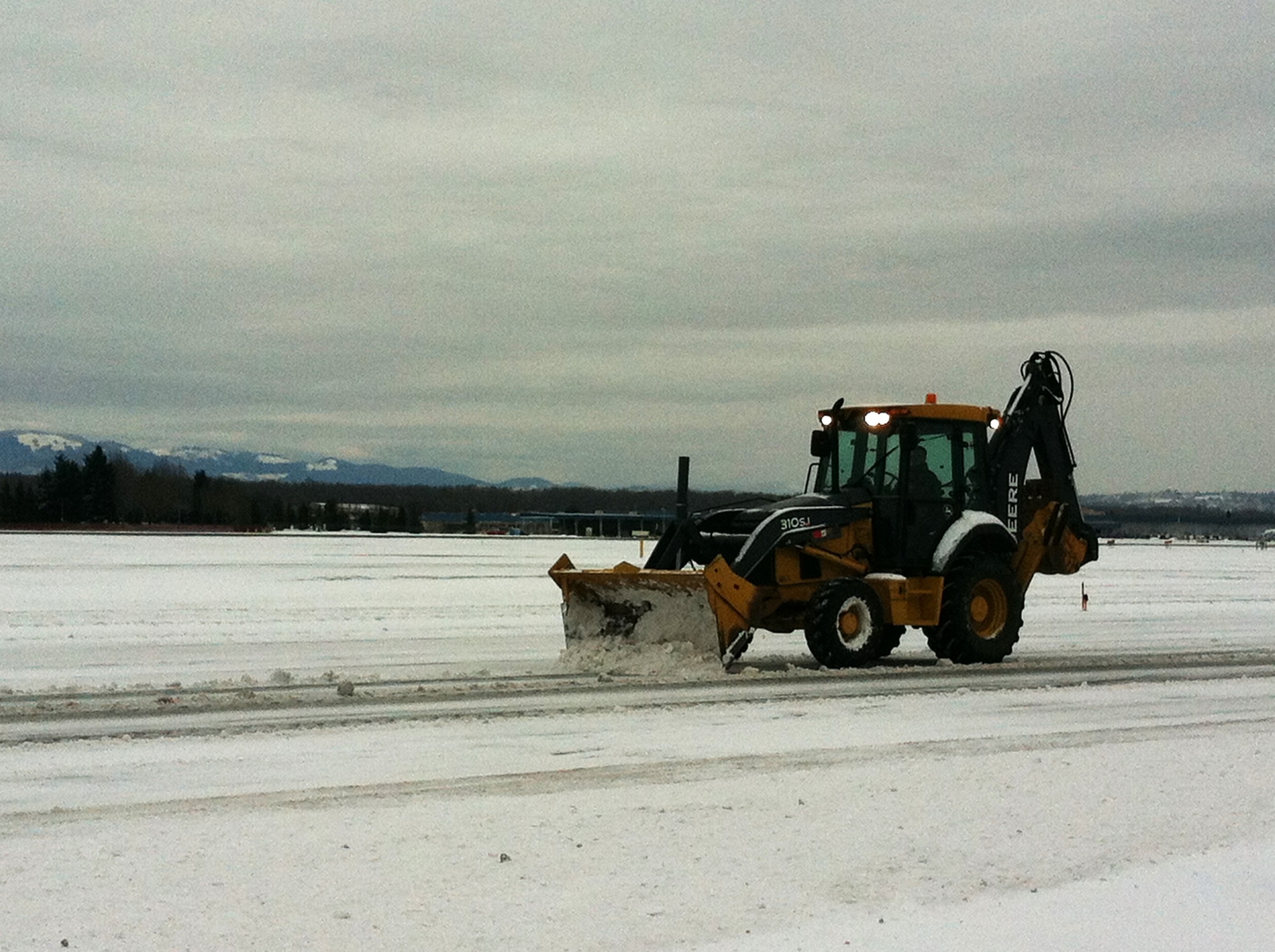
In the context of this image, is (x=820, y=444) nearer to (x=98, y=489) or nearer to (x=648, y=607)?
(x=648, y=607)

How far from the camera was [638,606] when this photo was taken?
1438 cm

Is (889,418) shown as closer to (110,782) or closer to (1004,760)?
(1004,760)

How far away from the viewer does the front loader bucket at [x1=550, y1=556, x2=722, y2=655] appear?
13867 mm

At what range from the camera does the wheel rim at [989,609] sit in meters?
15.1

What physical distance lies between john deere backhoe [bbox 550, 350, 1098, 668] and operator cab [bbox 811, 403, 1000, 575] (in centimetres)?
1

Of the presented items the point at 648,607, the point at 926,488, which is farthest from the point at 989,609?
the point at 648,607

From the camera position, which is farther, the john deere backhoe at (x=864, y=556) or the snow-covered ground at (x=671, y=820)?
the john deere backhoe at (x=864, y=556)

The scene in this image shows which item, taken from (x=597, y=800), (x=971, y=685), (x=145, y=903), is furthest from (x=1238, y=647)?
(x=145, y=903)

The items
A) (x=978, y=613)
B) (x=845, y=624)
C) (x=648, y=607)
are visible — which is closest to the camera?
(x=845, y=624)

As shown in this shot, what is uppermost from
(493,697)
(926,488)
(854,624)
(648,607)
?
(926,488)

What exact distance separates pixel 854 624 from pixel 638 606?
2.12 m

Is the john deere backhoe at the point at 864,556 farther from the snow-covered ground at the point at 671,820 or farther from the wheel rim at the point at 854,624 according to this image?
the snow-covered ground at the point at 671,820

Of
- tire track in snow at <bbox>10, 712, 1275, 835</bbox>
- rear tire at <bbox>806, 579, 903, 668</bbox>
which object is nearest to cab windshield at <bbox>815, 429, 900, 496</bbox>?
rear tire at <bbox>806, 579, 903, 668</bbox>

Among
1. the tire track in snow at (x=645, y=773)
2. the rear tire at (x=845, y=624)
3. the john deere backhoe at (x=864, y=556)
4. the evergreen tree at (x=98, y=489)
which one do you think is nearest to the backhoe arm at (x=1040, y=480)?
the john deere backhoe at (x=864, y=556)
